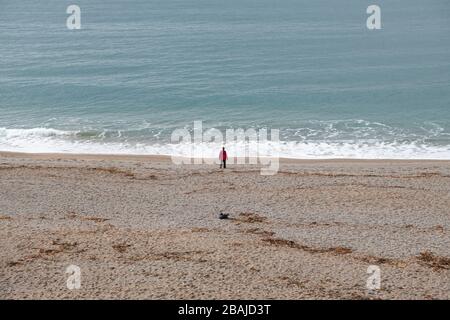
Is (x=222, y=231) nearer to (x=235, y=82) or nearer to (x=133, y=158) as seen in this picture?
(x=133, y=158)

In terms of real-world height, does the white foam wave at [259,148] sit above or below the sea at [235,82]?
below

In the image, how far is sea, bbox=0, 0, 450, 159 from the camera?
42562mm

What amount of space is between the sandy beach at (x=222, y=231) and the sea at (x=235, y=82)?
8537 mm

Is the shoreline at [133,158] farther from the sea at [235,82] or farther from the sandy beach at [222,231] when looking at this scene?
→ the sandy beach at [222,231]

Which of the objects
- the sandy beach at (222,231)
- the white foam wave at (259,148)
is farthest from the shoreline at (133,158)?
the sandy beach at (222,231)

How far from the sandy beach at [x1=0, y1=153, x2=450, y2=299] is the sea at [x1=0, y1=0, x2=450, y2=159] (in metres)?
8.54

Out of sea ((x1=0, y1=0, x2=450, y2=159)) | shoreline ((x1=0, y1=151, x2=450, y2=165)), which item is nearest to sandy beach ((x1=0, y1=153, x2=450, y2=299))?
shoreline ((x1=0, y1=151, x2=450, y2=165))

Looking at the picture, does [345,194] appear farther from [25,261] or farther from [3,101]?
[3,101]

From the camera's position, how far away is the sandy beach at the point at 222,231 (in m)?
19.8

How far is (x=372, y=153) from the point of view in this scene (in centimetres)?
3888

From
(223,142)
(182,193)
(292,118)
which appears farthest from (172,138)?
(182,193)

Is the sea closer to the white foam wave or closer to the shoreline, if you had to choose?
the white foam wave

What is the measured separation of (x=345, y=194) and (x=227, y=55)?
4108 centimetres

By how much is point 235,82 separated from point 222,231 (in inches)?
1346
